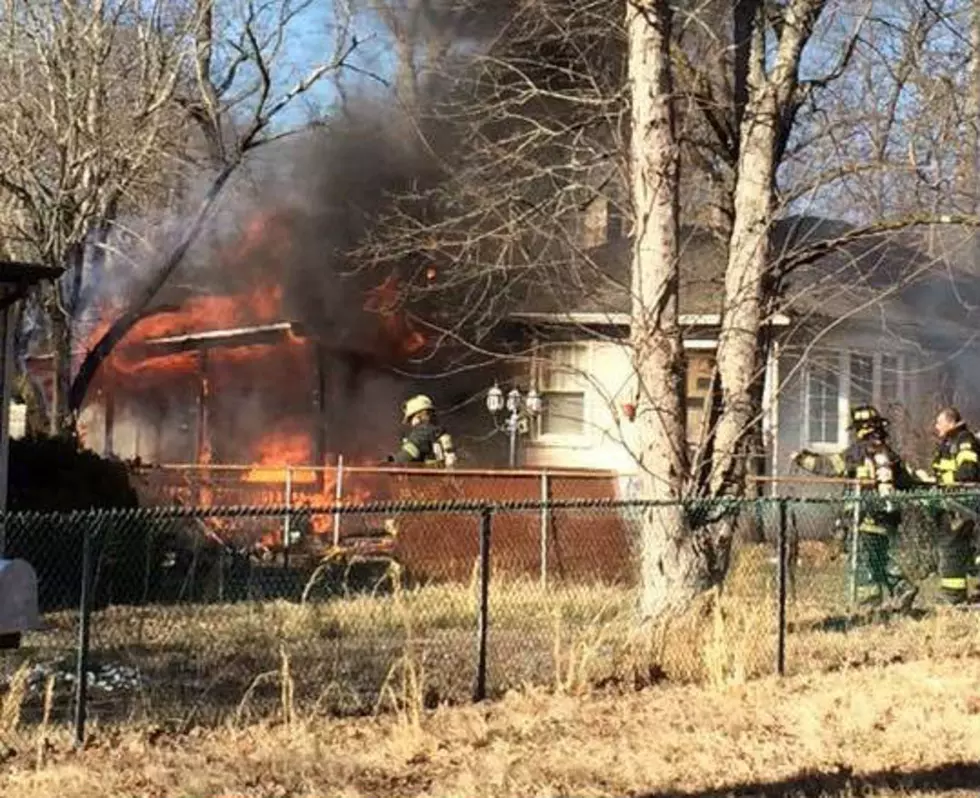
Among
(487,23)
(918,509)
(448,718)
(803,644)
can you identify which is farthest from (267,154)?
(448,718)

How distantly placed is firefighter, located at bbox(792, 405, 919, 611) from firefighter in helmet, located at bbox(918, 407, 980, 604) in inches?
13.4

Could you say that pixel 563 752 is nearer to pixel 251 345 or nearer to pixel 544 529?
pixel 544 529

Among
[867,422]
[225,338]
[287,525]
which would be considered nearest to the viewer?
[867,422]

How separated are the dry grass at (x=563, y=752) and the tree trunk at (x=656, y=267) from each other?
207 cm

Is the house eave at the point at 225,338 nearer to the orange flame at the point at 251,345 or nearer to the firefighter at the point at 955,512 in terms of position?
the orange flame at the point at 251,345

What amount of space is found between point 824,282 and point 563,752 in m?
7.79

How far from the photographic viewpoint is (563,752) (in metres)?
6.28

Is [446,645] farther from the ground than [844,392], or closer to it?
closer to it

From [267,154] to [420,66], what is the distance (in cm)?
346

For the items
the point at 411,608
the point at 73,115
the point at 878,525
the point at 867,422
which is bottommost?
the point at 411,608

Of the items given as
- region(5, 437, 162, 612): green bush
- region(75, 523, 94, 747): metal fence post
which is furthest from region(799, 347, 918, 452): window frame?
region(75, 523, 94, 747): metal fence post

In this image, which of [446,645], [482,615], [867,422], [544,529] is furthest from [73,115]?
[482,615]

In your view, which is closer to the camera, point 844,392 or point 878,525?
point 878,525

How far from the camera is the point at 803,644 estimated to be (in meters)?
9.27
